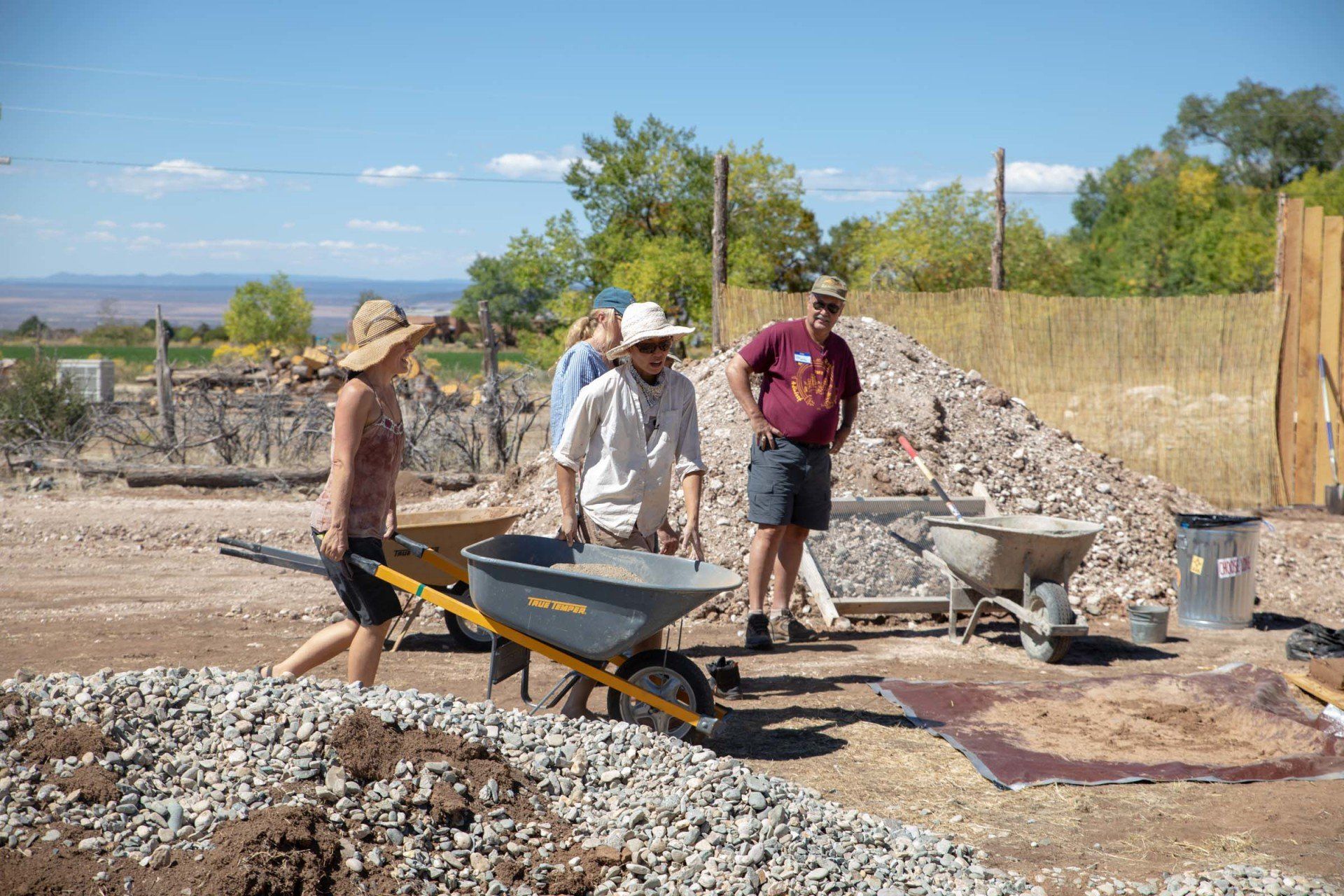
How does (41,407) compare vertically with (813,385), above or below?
below

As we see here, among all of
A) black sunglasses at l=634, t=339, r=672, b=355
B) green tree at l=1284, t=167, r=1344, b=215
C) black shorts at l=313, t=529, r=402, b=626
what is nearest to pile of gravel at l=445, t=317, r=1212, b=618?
black sunglasses at l=634, t=339, r=672, b=355

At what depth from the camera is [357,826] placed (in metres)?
3.02

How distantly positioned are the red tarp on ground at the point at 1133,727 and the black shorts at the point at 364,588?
2394mm

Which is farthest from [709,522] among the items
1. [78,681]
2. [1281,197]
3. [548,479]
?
[1281,197]

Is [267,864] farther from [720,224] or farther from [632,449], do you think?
[720,224]

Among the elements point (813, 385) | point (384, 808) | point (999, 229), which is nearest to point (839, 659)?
point (813, 385)

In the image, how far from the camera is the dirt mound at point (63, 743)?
124 inches

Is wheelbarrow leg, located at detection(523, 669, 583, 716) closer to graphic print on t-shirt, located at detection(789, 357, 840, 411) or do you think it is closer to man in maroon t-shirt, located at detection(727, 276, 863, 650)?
man in maroon t-shirt, located at detection(727, 276, 863, 650)

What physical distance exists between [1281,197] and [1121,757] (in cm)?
756

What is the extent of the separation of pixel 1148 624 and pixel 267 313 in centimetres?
3968

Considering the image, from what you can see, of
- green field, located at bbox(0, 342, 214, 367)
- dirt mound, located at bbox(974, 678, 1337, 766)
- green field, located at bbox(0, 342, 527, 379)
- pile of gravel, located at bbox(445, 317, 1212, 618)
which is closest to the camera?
dirt mound, located at bbox(974, 678, 1337, 766)

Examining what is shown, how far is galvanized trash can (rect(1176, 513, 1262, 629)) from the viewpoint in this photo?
6617 mm

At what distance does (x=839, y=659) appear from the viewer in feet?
19.2

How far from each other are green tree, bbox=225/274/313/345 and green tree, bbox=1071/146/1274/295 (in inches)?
1162
